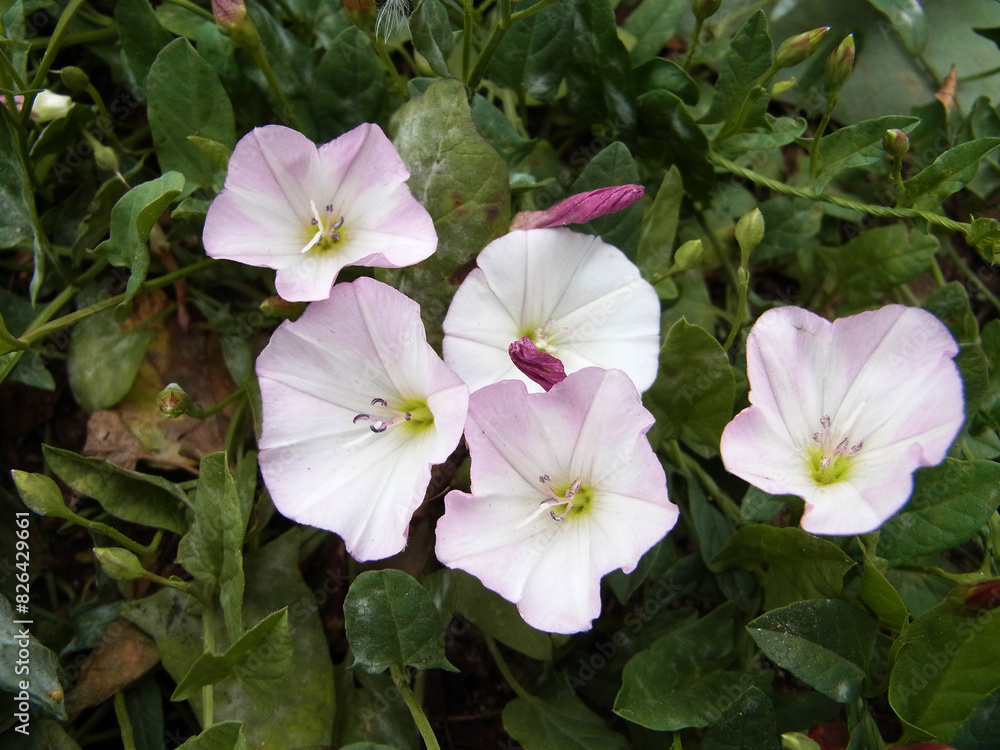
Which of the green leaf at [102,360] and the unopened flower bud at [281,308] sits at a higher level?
the unopened flower bud at [281,308]

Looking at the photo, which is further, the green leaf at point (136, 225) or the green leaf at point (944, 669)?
the green leaf at point (136, 225)

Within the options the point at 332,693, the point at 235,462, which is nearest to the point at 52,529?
the point at 235,462

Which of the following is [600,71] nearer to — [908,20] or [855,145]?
[855,145]

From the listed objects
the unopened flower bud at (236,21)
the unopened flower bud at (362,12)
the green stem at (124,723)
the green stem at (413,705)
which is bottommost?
the green stem at (124,723)

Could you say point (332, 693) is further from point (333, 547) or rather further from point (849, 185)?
point (849, 185)

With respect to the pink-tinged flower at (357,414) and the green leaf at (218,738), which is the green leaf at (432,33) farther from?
the green leaf at (218,738)

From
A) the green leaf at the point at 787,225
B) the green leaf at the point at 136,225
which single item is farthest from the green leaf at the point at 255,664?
the green leaf at the point at 787,225
